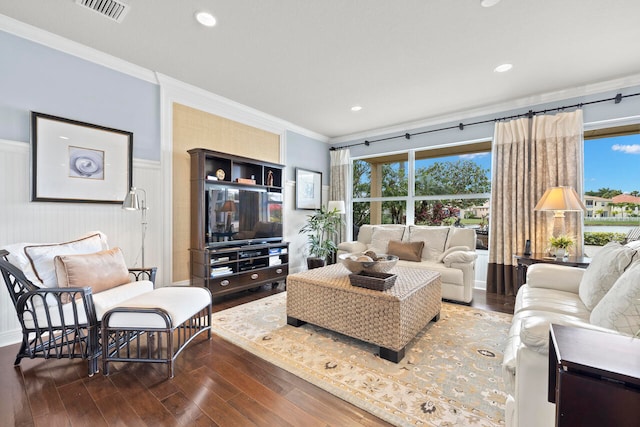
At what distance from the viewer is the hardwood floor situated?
4.77 ft

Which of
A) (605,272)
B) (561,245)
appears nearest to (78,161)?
(605,272)

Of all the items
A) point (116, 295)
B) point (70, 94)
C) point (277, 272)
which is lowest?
point (277, 272)

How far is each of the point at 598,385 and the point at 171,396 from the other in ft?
6.35

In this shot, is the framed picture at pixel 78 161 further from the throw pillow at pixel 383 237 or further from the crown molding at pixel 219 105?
the throw pillow at pixel 383 237

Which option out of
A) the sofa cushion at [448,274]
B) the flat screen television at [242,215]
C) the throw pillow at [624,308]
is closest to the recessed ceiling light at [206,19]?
the flat screen television at [242,215]

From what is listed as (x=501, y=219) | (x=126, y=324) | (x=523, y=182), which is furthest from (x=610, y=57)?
(x=126, y=324)

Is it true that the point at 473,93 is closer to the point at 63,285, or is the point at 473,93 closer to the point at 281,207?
the point at 281,207

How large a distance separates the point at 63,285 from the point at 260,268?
2.14 meters

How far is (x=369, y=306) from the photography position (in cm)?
213

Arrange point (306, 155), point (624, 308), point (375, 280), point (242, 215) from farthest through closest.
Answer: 1. point (306, 155)
2. point (242, 215)
3. point (375, 280)
4. point (624, 308)

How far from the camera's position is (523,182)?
12.0ft

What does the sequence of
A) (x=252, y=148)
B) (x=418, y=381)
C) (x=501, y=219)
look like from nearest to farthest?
(x=418, y=381) → (x=501, y=219) → (x=252, y=148)

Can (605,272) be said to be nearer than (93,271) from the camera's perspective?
Yes

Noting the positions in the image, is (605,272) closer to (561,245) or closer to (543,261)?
(543,261)
